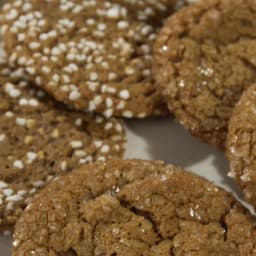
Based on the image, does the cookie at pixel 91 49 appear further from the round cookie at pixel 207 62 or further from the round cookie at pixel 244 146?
the round cookie at pixel 244 146

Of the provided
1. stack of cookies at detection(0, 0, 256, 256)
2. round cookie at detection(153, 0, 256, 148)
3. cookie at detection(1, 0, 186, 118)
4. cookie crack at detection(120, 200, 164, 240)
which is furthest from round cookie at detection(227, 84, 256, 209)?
cookie at detection(1, 0, 186, 118)

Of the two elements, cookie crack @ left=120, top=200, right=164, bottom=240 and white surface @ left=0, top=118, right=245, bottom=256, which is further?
white surface @ left=0, top=118, right=245, bottom=256

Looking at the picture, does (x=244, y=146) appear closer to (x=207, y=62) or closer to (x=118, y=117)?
(x=207, y=62)

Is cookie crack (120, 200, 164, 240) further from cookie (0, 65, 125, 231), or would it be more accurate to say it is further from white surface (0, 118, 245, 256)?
white surface (0, 118, 245, 256)

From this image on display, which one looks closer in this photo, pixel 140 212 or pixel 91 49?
pixel 140 212

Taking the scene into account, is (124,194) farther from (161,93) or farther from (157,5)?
(157,5)

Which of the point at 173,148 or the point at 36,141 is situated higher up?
the point at 36,141

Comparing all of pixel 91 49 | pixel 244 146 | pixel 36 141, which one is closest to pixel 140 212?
pixel 244 146
